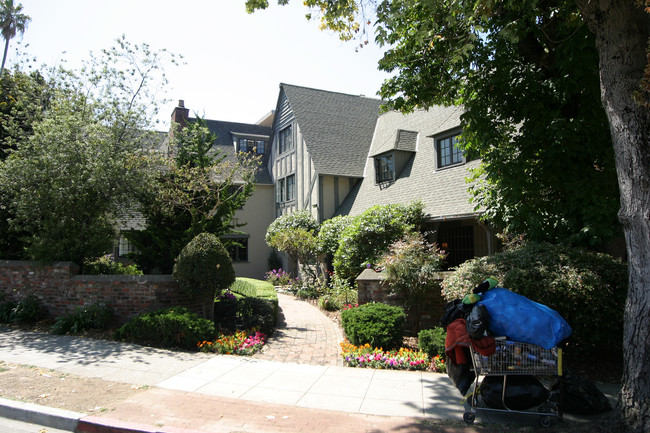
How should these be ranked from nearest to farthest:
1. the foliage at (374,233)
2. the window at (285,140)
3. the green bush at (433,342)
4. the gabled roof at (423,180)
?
1. the green bush at (433,342)
2. the foliage at (374,233)
3. the gabled roof at (423,180)
4. the window at (285,140)

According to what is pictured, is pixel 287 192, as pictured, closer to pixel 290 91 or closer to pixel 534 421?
pixel 290 91

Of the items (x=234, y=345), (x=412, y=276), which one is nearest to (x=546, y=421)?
(x=412, y=276)

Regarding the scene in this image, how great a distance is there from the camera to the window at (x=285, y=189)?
21.9m

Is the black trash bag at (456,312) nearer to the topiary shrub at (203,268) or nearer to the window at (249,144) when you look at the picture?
the topiary shrub at (203,268)

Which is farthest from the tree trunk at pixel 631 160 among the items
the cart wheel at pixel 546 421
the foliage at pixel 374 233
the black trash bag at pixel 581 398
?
the foliage at pixel 374 233

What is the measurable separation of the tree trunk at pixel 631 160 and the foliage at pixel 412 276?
408 cm

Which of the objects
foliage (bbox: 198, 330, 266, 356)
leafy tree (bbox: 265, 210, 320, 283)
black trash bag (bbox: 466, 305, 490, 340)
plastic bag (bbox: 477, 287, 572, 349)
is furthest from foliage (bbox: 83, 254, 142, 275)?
plastic bag (bbox: 477, 287, 572, 349)

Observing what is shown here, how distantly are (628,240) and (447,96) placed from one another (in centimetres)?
561

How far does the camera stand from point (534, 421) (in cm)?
454

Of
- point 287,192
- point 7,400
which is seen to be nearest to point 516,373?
point 7,400

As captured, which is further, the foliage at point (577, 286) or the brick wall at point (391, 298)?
the brick wall at point (391, 298)

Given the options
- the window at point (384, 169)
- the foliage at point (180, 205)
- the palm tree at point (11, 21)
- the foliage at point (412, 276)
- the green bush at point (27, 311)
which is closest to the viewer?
→ the foliage at point (412, 276)

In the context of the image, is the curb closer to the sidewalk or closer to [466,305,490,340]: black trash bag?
the sidewalk

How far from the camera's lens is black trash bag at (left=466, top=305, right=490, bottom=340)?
420cm
